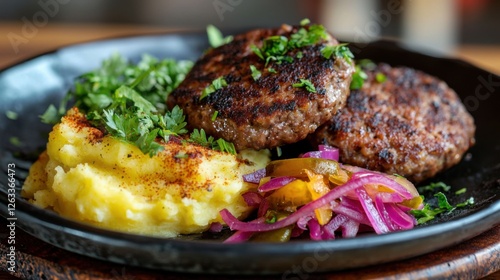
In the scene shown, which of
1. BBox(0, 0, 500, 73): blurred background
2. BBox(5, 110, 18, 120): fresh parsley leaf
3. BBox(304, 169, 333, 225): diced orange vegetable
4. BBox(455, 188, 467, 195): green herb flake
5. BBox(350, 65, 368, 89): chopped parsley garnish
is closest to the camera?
BBox(304, 169, 333, 225): diced orange vegetable

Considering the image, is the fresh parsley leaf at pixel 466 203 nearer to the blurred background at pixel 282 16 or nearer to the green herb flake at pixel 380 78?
the green herb flake at pixel 380 78

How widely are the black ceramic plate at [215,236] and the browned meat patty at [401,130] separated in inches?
12.4

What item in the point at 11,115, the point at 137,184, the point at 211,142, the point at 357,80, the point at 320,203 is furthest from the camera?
the point at 11,115

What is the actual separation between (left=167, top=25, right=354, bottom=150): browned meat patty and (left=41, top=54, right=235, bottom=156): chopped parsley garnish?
0.13 meters

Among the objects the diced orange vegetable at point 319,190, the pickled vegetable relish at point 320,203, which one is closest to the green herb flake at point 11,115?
the pickled vegetable relish at point 320,203

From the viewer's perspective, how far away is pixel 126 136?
3697 mm

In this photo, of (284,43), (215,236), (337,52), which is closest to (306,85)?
(337,52)

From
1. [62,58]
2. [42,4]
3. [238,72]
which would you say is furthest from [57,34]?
[238,72]

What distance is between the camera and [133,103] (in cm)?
432

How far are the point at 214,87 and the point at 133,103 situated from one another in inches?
23.9

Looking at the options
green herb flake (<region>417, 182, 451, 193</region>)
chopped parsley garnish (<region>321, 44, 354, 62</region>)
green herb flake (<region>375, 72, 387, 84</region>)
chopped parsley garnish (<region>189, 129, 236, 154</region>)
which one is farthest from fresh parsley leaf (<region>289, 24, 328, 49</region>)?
green herb flake (<region>417, 182, 451, 193</region>)

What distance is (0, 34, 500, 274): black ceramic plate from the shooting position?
9.34 feet

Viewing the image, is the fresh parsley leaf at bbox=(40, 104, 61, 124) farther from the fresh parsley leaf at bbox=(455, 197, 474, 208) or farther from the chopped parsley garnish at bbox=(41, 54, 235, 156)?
the fresh parsley leaf at bbox=(455, 197, 474, 208)

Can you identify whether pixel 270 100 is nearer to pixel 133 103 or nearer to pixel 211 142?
pixel 211 142
